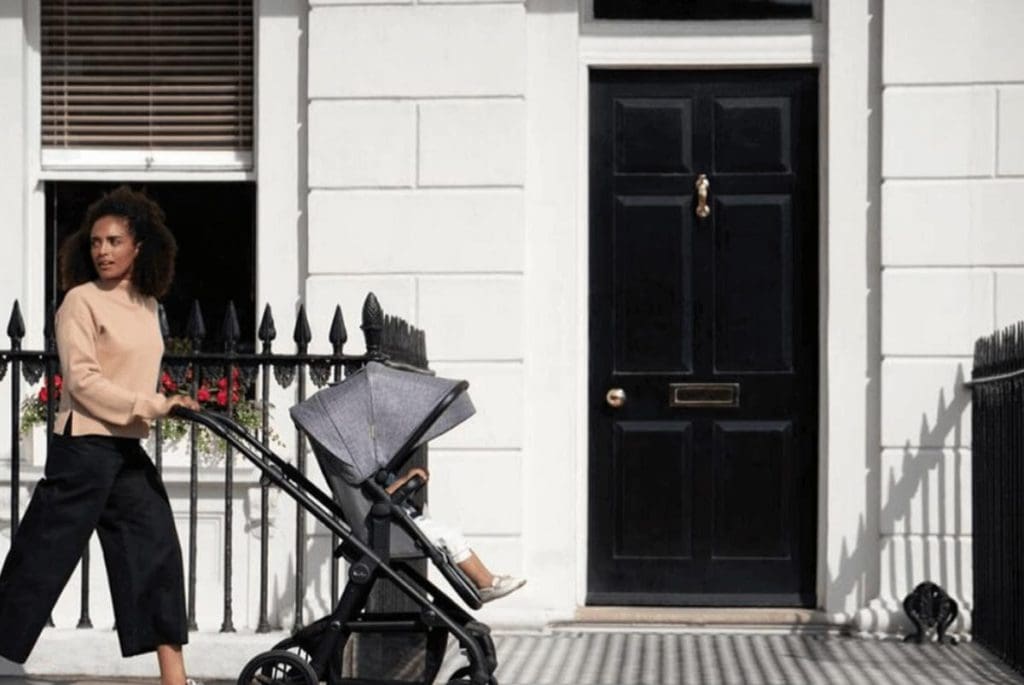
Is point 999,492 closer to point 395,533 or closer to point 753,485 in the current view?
point 753,485

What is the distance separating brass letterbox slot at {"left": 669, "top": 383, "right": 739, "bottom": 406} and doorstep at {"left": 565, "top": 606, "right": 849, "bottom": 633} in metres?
1.03

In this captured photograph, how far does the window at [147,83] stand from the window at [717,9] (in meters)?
1.93

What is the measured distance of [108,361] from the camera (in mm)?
8359

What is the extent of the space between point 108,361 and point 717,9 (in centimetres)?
438

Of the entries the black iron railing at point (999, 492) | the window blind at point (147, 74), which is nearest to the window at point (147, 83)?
the window blind at point (147, 74)

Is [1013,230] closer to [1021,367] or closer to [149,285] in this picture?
[1021,367]

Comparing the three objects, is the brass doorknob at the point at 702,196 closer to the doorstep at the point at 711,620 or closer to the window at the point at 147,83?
the doorstep at the point at 711,620

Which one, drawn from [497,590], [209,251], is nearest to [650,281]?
[209,251]

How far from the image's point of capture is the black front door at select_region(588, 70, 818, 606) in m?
11.5

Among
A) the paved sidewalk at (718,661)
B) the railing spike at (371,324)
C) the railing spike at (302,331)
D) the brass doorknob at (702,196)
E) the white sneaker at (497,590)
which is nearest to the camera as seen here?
the white sneaker at (497,590)

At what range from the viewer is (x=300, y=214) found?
11578 mm

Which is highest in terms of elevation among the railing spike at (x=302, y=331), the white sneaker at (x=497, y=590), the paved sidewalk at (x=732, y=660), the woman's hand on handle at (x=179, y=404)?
the railing spike at (x=302, y=331)

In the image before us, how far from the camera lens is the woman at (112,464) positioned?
8289 millimetres

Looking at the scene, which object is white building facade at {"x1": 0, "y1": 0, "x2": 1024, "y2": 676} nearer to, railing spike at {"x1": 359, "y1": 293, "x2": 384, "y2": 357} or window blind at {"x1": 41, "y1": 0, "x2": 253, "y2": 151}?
window blind at {"x1": 41, "y1": 0, "x2": 253, "y2": 151}
